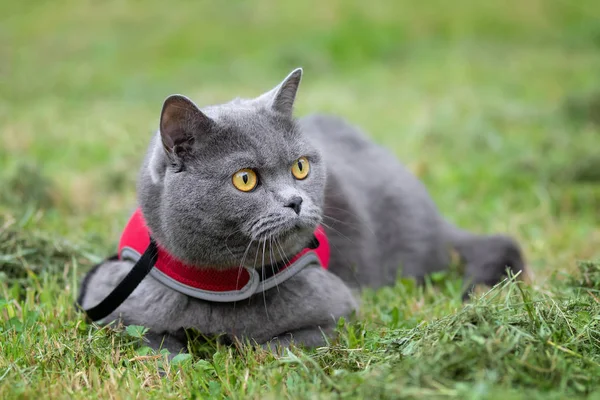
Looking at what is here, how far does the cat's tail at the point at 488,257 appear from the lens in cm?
259

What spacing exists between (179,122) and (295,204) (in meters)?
0.41

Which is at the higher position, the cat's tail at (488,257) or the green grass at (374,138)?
the green grass at (374,138)

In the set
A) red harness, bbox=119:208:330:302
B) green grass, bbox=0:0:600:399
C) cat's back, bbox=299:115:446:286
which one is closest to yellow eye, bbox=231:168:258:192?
red harness, bbox=119:208:330:302

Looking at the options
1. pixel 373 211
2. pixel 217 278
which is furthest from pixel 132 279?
pixel 373 211

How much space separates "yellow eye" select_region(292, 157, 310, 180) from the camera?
1919mm

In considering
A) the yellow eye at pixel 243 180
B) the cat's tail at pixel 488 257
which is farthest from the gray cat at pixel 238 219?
the cat's tail at pixel 488 257

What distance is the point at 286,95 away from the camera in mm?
2023

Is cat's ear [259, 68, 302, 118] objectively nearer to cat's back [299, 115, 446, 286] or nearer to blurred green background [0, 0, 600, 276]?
cat's back [299, 115, 446, 286]

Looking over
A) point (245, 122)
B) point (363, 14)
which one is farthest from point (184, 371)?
point (363, 14)

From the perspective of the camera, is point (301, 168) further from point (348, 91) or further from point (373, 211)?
point (348, 91)

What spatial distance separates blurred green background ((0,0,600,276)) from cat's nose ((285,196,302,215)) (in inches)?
48.8

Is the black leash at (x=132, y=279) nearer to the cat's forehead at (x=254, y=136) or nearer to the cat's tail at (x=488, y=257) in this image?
the cat's forehead at (x=254, y=136)

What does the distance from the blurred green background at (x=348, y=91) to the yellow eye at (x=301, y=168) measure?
116 centimetres

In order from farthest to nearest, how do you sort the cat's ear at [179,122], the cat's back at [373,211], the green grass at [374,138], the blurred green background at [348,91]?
1. the blurred green background at [348,91]
2. the cat's back at [373,211]
3. the cat's ear at [179,122]
4. the green grass at [374,138]
